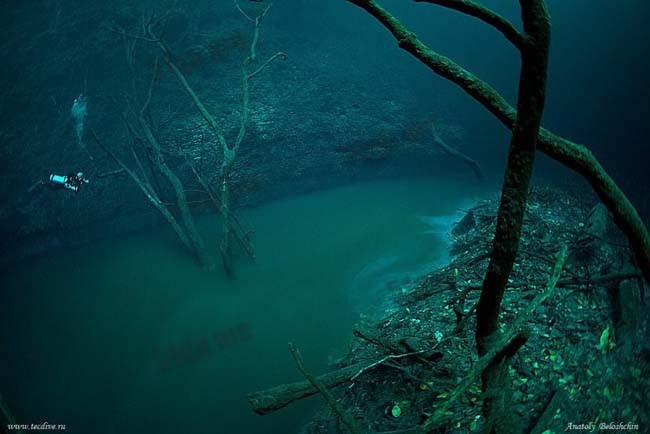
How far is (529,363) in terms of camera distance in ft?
14.6

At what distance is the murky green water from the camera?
7.42m

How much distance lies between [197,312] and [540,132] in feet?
30.8

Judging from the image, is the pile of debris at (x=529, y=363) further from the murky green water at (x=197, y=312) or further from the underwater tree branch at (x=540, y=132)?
the murky green water at (x=197, y=312)

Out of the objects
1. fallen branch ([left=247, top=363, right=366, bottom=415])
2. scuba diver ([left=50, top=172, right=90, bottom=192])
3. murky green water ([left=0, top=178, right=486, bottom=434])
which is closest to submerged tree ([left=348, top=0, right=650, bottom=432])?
fallen branch ([left=247, top=363, right=366, bottom=415])

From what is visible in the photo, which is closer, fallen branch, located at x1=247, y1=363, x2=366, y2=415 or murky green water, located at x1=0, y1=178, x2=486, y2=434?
fallen branch, located at x1=247, y1=363, x2=366, y2=415

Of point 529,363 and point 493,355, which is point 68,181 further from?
point 529,363

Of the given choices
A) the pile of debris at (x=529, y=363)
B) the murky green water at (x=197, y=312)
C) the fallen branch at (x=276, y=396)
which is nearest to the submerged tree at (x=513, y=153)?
the pile of debris at (x=529, y=363)

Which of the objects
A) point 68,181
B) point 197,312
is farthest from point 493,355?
point 68,181

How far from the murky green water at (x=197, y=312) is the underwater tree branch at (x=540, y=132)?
577 centimetres

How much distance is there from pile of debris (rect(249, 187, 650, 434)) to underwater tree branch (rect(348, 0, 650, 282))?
613mm

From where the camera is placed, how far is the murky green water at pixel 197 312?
7.42 metres

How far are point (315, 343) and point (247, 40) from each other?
1707 centimetres

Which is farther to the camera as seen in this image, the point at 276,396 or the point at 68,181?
the point at 68,181

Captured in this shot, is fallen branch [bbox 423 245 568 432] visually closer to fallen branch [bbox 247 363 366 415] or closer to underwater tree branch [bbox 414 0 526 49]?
underwater tree branch [bbox 414 0 526 49]
